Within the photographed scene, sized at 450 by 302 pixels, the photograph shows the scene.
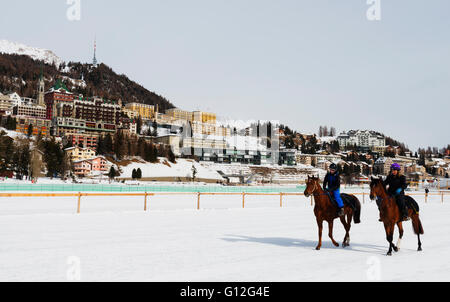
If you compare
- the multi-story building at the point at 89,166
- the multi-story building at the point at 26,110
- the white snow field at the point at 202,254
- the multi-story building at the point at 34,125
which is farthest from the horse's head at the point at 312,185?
the multi-story building at the point at 26,110

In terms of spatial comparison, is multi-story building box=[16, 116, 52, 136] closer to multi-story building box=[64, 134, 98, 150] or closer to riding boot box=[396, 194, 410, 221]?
multi-story building box=[64, 134, 98, 150]

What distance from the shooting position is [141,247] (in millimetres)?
10352

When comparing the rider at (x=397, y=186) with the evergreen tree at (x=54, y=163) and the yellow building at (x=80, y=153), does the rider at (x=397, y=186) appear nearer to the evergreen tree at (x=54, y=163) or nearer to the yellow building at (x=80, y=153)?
the evergreen tree at (x=54, y=163)

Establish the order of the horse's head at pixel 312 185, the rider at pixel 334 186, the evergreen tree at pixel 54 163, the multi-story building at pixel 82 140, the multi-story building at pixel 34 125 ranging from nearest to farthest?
1. the horse's head at pixel 312 185
2. the rider at pixel 334 186
3. the evergreen tree at pixel 54 163
4. the multi-story building at pixel 34 125
5. the multi-story building at pixel 82 140

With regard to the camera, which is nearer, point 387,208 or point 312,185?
point 387,208

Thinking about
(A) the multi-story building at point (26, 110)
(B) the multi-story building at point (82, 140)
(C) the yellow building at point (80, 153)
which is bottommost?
(C) the yellow building at point (80, 153)

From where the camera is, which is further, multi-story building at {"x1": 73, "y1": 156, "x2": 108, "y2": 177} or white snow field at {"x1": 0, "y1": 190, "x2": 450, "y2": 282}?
multi-story building at {"x1": 73, "y1": 156, "x2": 108, "y2": 177}

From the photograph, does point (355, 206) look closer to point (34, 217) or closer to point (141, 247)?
point (141, 247)

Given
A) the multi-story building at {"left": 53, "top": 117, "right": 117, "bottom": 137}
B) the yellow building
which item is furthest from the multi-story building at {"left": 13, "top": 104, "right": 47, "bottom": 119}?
the yellow building

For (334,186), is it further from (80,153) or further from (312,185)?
(80,153)

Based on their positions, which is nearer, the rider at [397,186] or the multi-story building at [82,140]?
the rider at [397,186]

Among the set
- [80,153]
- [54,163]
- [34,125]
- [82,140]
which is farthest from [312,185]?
[34,125]
